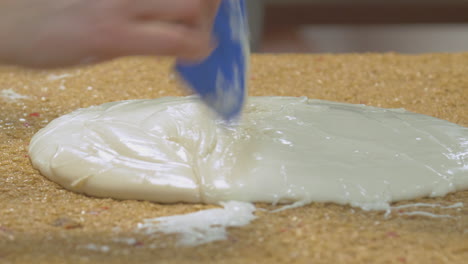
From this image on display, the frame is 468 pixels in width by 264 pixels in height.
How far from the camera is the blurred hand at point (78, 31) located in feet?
2.82

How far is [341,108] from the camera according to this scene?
145cm

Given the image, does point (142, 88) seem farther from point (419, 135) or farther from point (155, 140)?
point (419, 135)

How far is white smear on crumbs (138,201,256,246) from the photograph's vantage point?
3.13 ft

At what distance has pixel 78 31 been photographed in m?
0.86

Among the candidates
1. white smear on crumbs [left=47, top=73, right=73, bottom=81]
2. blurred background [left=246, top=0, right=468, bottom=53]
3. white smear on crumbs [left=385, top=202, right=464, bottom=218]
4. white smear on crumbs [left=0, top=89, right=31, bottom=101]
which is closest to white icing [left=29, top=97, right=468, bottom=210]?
white smear on crumbs [left=385, top=202, right=464, bottom=218]

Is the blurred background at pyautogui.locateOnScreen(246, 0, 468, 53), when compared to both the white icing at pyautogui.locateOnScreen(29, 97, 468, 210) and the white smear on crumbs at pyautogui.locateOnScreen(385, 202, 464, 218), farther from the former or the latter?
the white smear on crumbs at pyautogui.locateOnScreen(385, 202, 464, 218)

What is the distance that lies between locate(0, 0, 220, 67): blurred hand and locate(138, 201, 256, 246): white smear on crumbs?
307 millimetres

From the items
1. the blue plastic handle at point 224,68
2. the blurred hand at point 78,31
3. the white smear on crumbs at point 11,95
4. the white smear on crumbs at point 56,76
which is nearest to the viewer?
the blurred hand at point 78,31

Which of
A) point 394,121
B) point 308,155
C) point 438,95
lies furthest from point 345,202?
point 438,95

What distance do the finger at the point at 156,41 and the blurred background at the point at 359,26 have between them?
8.51 ft

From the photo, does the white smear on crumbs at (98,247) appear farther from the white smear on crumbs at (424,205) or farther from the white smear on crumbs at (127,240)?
the white smear on crumbs at (424,205)

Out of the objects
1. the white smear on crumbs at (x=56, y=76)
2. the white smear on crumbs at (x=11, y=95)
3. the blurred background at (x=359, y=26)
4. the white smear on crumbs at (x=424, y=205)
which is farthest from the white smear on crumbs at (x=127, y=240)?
the blurred background at (x=359, y=26)

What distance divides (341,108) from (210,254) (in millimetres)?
688

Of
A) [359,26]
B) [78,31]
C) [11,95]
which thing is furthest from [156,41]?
[359,26]
